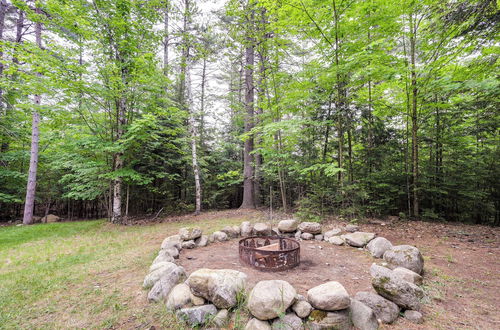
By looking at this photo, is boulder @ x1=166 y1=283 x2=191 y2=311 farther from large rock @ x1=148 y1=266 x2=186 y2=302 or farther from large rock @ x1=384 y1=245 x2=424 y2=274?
large rock @ x1=384 y1=245 x2=424 y2=274

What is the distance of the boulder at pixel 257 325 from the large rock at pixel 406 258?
95.5 inches

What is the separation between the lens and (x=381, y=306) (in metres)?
2.12

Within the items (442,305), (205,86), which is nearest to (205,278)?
(442,305)

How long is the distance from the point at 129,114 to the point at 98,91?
54.4 inches

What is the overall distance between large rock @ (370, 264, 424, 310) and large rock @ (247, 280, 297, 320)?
98 centimetres

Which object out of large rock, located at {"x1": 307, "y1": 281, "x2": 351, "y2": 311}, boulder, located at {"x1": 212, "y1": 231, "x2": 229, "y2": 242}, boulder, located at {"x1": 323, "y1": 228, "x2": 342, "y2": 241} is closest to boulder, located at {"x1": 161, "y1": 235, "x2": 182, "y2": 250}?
boulder, located at {"x1": 212, "y1": 231, "x2": 229, "y2": 242}

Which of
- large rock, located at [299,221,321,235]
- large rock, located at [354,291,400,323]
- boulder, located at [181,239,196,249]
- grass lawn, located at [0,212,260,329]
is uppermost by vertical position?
large rock, located at [299,221,321,235]

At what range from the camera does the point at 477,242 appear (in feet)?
14.4

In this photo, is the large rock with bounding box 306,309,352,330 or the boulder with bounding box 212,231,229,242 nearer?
the large rock with bounding box 306,309,352,330

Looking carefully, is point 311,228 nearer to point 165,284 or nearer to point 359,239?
point 359,239

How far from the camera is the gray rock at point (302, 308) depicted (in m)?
2.04

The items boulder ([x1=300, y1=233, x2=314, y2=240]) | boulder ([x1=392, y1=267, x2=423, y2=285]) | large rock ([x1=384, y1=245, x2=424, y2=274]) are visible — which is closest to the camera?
boulder ([x1=392, y1=267, x2=423, y2=285])

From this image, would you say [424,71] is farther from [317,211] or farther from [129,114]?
[129,114]

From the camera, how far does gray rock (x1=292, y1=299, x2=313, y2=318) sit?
204cm
